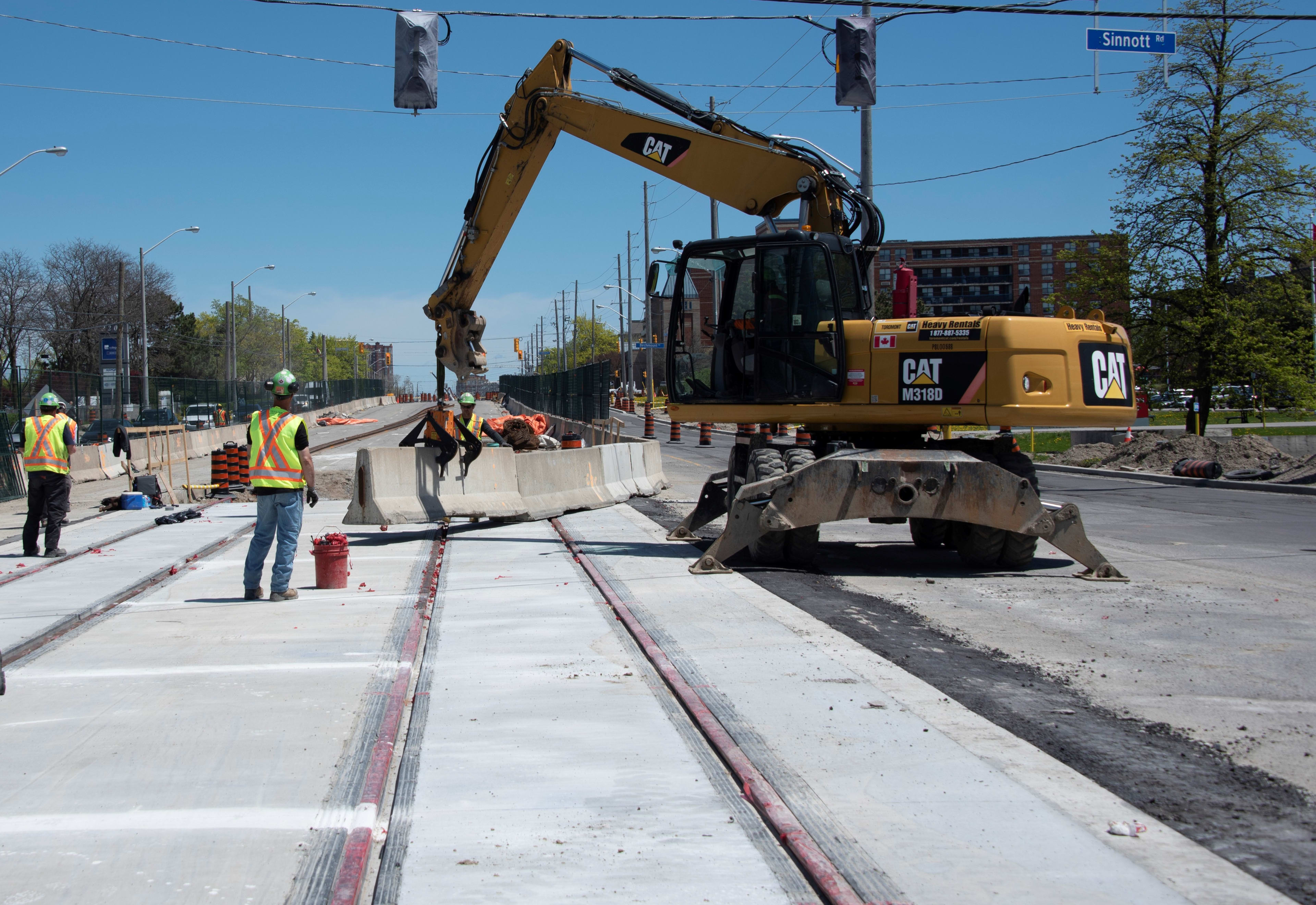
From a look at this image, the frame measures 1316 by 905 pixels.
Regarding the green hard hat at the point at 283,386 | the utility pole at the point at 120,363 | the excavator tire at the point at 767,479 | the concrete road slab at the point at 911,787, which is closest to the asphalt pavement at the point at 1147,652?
the excavator tire at the point at 767,479

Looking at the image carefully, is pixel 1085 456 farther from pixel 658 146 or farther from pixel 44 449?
pixel 44 449

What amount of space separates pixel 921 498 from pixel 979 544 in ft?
3.60

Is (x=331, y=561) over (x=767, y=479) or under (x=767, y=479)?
under

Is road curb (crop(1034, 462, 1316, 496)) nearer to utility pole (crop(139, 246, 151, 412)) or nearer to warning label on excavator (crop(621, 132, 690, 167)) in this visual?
warning label on excavator (crop(621, 132, 690, 167))

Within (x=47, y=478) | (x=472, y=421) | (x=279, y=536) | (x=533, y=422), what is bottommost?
(x=279, y=536)

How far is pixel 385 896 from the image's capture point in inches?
149

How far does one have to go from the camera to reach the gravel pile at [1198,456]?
850 inches

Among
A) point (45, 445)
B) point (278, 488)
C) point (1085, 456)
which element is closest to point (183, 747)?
point (278, 488)

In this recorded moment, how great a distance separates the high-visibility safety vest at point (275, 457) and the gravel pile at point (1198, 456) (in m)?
18.8

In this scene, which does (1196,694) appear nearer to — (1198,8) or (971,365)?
(971,365)

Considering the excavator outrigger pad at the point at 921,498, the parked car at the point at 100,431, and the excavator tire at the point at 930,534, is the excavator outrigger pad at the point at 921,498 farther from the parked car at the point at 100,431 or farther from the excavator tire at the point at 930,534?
the parked car at the point at 100,431

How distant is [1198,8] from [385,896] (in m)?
35.9

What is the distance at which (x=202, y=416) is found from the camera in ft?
142

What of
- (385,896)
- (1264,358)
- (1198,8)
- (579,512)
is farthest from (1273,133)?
(385,896)
